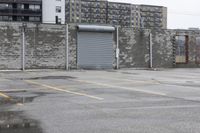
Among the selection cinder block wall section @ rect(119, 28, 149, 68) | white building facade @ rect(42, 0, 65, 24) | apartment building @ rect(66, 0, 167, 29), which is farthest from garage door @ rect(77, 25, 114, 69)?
apartment building @ rect(66, 0, 167, 29)

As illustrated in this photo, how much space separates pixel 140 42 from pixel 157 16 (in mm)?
83981

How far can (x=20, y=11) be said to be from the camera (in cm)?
10044

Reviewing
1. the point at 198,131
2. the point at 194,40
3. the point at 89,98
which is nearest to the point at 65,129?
the point at 198,131

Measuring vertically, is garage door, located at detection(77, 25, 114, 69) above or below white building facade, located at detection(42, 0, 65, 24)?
below

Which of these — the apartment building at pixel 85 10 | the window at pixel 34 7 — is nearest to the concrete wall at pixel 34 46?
the window at pixel 34 7

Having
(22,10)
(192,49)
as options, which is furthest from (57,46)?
(22,10)

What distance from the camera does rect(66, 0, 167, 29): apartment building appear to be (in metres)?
118

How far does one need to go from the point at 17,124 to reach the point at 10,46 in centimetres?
2892

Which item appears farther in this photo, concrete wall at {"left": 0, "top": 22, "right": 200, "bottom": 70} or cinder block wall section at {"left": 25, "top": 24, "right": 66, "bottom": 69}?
cinder block wall section at {"left": 25, "top": 24, "right": 66, "bottom": 69}

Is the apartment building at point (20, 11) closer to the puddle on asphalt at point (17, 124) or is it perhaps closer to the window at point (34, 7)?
the window at point (34, 7)

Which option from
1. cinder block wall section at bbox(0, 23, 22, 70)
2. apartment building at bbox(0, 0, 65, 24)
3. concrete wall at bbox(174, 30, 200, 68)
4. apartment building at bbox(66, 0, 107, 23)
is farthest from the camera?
apartment building at bbox(66, 0, 107, 23)

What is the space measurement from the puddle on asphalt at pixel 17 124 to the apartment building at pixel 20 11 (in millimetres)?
91813

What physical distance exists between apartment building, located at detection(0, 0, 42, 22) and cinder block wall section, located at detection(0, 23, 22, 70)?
63.8 metres

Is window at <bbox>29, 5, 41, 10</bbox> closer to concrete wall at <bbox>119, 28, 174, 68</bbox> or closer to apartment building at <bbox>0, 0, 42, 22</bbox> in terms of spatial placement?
apartment building at <bbox>0, 0, 42, 22</bbox>
